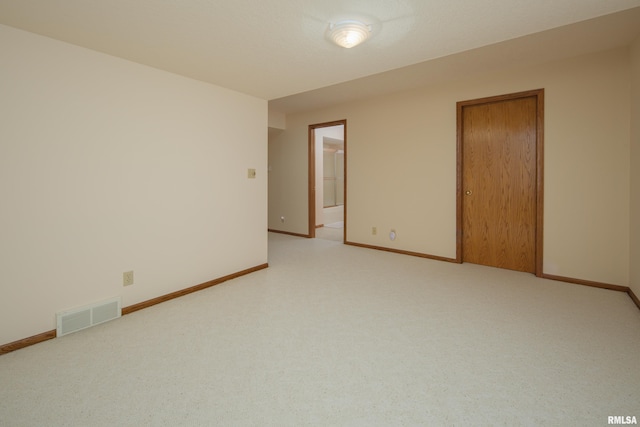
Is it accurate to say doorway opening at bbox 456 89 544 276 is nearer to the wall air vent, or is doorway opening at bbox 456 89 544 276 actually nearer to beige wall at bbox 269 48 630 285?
beige wall at bbox 269 48 630 285

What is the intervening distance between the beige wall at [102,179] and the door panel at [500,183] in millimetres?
2859

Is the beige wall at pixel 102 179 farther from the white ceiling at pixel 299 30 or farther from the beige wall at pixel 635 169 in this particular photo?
the beige wall at pixel 635 169

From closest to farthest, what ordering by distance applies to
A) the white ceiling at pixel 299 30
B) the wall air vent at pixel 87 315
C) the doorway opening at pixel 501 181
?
1. the white ceiling at pixel 299 30
2. the wall air vent at pixel 87 315
3. the doorway opening at pixel 501 181

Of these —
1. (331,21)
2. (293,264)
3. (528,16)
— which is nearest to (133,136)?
(331,21)

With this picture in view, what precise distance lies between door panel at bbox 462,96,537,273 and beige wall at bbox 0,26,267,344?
2.86m

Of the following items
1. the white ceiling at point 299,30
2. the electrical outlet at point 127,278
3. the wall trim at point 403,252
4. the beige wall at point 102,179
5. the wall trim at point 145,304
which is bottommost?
the wall trim at point 145,304

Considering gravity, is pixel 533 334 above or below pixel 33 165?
below

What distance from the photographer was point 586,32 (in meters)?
2.63

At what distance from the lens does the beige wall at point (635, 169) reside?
8.79 feet

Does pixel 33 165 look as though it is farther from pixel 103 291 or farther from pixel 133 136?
pixel 103 291

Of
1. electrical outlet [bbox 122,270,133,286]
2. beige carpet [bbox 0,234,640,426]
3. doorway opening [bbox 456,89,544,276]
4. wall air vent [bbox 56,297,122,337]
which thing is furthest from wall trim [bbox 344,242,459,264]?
wall air vent [bbox 56,297,122,337]

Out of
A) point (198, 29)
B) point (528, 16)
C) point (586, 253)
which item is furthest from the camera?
point (586, 253)

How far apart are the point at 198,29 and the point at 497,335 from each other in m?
2.87

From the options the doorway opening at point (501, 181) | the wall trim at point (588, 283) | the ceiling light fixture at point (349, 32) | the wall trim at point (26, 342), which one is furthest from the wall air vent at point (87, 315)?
the wall trim at point (588, 283)
